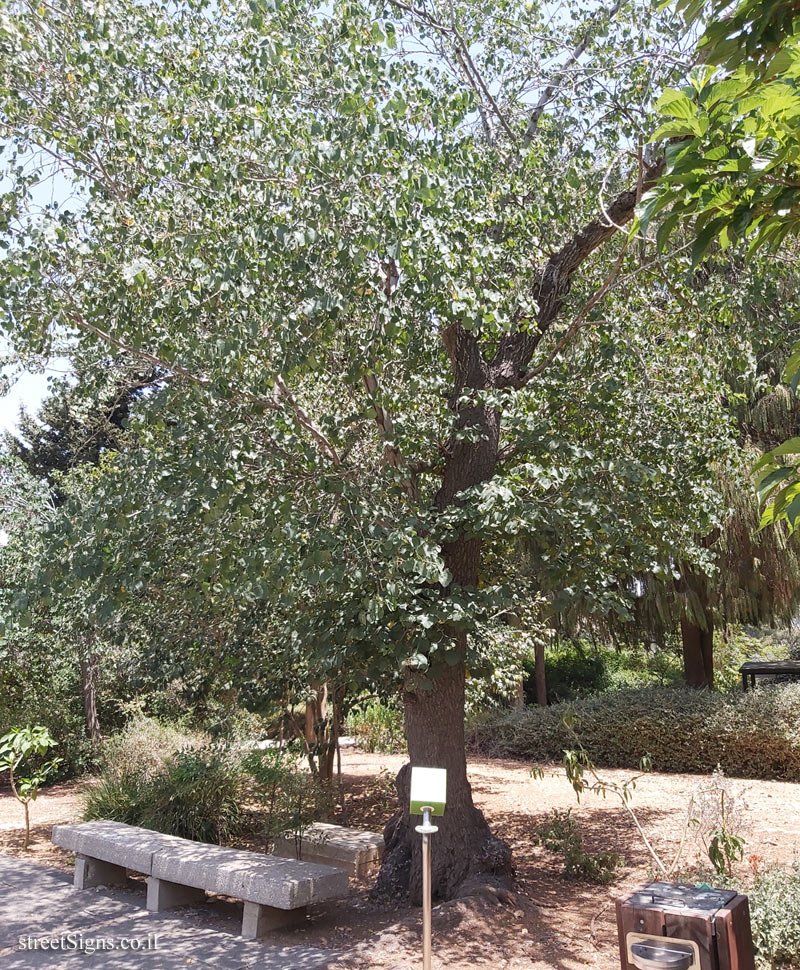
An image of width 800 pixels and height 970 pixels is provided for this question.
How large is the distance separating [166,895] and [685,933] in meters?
4.52

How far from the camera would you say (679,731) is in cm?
1184

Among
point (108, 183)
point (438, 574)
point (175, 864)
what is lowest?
point (175, 864)

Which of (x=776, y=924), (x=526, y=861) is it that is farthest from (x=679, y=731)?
(x=776, y=924)

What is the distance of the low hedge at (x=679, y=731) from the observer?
11133mm

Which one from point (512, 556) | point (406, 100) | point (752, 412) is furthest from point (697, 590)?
point (406, 100)

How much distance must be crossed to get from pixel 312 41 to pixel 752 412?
9404mm

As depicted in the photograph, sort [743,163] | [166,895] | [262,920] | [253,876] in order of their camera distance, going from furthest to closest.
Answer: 1. [166,895]
2. [262,920]
3. [253,876]
4. [743,163]

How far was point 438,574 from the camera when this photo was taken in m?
4.89

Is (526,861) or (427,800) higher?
(427,800)

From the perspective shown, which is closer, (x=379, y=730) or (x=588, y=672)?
(x=379, y=730)

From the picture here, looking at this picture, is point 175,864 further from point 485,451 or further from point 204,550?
point 485,451

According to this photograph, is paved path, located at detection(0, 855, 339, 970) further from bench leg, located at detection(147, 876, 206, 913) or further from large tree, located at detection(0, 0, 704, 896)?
large tree, located at detection(0, 0, 704, 896)

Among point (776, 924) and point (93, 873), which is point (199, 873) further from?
point (776, 924)

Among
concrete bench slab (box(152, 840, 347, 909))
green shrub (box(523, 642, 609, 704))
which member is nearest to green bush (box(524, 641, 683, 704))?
green shrub (box(523, 642, 609, 704))
